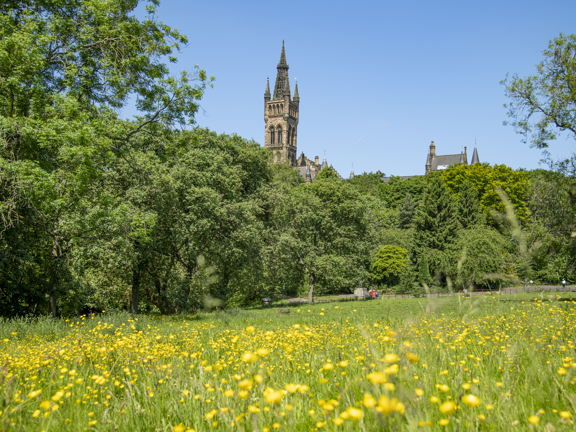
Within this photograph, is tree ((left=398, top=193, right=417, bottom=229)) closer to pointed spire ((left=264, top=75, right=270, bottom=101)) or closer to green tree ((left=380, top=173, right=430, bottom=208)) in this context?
green tree ((left=380, top=173, right=430, bottom=208))

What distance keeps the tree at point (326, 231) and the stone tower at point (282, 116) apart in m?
84.6

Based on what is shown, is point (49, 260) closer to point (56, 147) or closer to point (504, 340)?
point (56, 147)

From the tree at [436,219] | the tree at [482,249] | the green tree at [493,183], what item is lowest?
the tree at [482,249]

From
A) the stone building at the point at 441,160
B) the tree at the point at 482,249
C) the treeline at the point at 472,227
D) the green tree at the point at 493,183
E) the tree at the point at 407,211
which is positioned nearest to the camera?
the treeline at the point at 472,227

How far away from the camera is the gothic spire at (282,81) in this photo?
12300 centimetres

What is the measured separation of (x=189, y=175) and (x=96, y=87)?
27.3 feet

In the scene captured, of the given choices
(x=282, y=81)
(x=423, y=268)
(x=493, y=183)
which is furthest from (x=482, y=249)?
(x=282, y=81)

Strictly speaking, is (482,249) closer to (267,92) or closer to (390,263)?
(390,263)

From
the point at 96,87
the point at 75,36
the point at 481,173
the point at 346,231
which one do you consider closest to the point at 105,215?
the point at 96,87

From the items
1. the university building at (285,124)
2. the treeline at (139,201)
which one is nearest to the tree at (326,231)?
the treeline at (139,201)

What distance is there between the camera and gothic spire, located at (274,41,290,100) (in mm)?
123000

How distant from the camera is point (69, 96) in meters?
11.6

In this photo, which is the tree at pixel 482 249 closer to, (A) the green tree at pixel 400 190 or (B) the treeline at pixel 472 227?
(B) the treeline at pixel 472 227

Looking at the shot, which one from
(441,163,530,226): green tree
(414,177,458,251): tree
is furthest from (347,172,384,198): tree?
(414,177,458,251): tree
